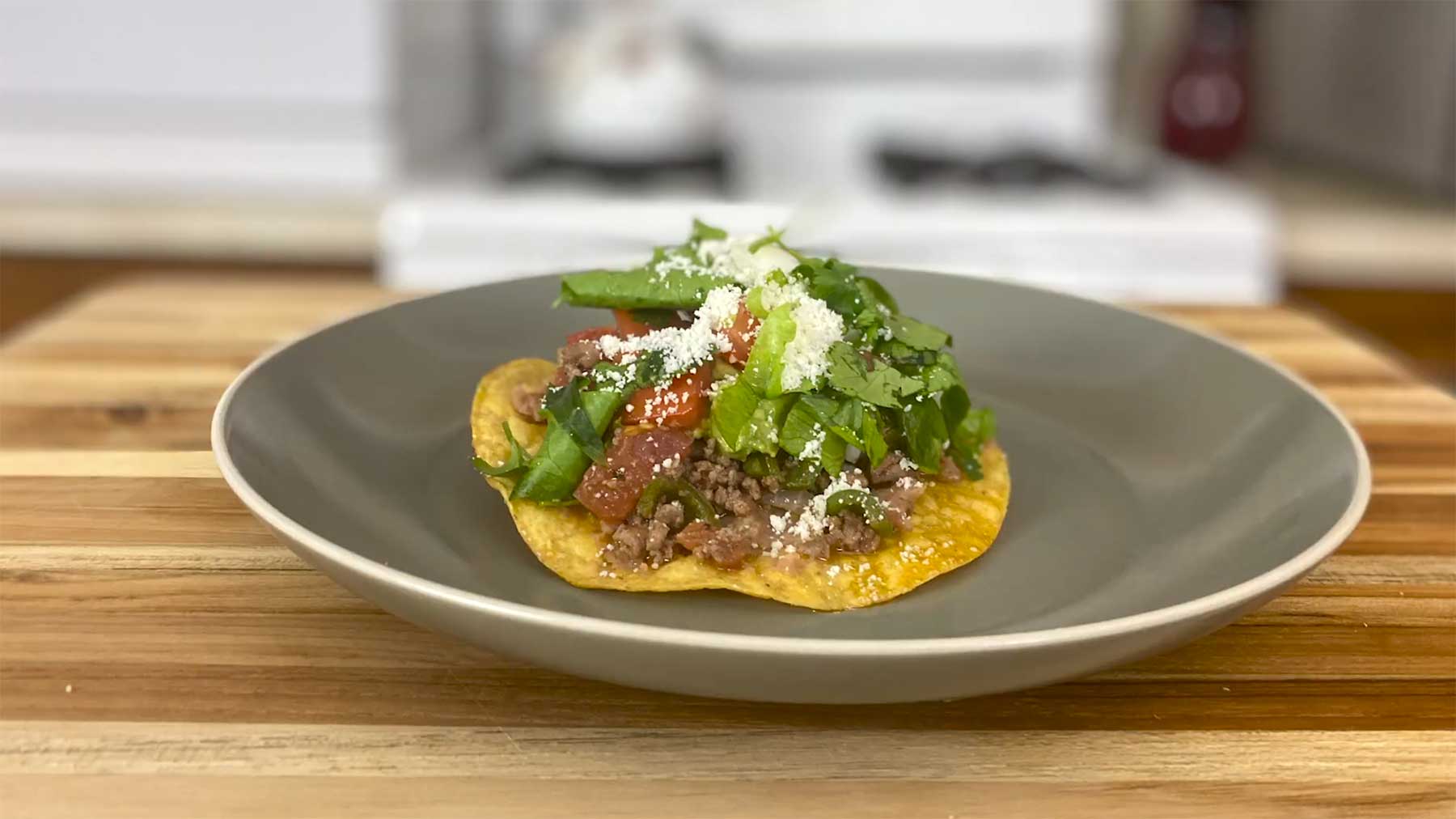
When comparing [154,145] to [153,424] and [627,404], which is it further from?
[627,404]

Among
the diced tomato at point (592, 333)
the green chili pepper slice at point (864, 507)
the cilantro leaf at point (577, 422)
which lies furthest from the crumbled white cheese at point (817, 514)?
the diced tomato at point (592, 333)

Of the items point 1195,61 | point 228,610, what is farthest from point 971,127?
point 228,610

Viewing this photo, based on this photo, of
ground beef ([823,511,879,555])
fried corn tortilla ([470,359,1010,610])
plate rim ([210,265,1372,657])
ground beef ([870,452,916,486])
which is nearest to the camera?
plate rim ([210,265,1372,657])

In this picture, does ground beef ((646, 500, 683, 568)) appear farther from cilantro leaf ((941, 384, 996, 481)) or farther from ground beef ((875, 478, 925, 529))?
cilantro leaf ((941, 384, 996, 481))

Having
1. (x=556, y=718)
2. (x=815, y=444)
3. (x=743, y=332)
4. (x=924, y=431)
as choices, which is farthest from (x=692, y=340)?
(x=556, y=718)

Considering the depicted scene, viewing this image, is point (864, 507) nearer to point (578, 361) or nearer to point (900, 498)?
point (900, 498)

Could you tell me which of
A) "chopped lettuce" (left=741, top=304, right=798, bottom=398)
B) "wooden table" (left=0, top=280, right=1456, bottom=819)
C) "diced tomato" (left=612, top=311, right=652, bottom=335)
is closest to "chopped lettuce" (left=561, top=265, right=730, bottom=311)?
"diced tomato" (left=612, top=311, right=652, bottom=335)
